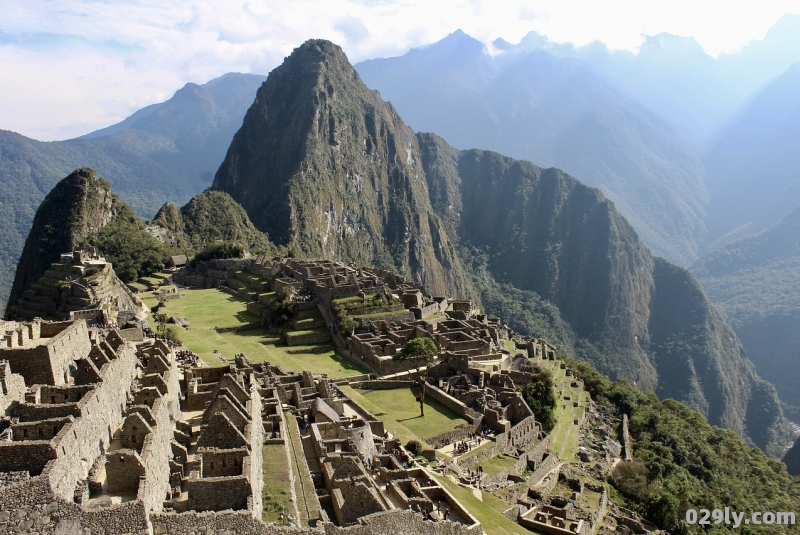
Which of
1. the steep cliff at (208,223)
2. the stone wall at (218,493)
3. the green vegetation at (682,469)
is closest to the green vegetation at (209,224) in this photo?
the steep cliff at (208,223)

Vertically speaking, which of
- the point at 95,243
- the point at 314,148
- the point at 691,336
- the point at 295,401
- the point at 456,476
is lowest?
the point at 691,336

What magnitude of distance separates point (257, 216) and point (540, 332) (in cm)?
7940

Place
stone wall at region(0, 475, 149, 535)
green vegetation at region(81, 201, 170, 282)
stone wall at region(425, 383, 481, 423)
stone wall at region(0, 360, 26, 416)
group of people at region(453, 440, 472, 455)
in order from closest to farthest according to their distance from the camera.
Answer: stone wall at region(0, 475, 149, 535)
stone wall at region(0, 360, 26, 416)
group of people at region(453, 440, 472, 455)
stone wall at region(425, 383, 481, 423)
green vegetation at region(81, 201, 170, 282)

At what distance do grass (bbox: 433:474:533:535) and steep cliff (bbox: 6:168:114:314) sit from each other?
7631 centimetres

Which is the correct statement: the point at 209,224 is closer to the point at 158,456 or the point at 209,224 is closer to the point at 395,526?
the point at 158,456

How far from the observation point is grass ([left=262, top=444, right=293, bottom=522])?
1520 centimetres

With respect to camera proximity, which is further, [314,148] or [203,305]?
[314,148]

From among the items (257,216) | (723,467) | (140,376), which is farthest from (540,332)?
(140,376)

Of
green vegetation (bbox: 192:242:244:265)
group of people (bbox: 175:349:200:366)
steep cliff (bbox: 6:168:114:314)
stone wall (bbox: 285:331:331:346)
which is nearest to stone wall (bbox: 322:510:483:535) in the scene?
group of people (bbox: 175:349:200:366)

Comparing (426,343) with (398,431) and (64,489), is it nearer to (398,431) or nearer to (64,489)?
(398,431)

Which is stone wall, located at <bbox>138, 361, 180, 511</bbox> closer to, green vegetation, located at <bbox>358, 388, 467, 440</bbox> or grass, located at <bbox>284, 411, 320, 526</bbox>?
grass, located at <bbox>284, 411, 320, 526</bbox>

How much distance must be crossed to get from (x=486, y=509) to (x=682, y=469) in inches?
1106

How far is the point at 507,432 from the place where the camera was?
33281 millimetres

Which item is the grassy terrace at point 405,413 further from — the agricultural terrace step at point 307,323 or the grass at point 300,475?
the agricultural terrace step at point 307,323
